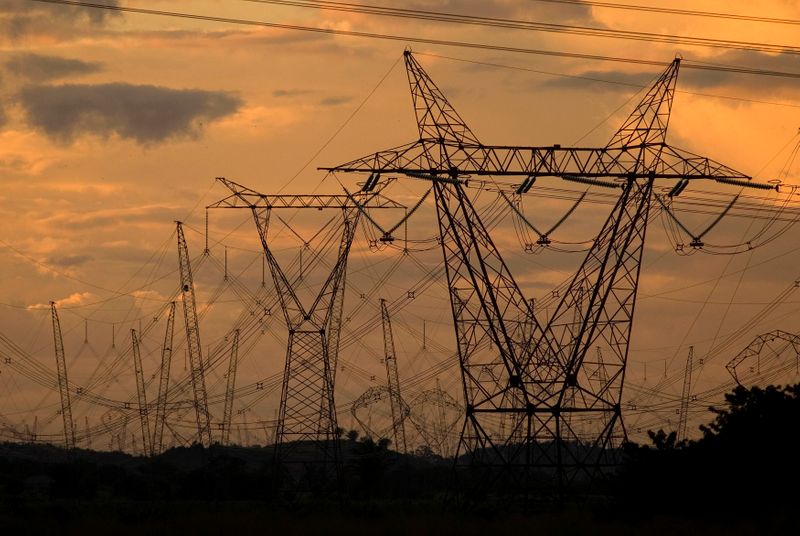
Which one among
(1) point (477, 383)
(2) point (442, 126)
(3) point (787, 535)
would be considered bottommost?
(3) point (787, 535)

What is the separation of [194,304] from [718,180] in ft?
195

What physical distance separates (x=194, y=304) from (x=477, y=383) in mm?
54596

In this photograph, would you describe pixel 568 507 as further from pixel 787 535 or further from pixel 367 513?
pixel 787 535

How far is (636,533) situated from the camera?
56.0 meters

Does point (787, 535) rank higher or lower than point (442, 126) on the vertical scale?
lower

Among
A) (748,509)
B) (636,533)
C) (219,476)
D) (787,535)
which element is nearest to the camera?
(787,535)

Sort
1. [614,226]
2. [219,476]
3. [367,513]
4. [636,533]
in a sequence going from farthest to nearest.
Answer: [219,476], [367,513], [614,226], [636,533]

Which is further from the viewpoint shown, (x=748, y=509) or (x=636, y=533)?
(x=748, y=509)

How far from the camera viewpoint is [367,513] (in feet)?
253

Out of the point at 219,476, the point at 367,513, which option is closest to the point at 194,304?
the point at 219,476

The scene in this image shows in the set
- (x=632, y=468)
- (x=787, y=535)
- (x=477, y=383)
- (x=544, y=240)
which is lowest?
(x=787, y=535)

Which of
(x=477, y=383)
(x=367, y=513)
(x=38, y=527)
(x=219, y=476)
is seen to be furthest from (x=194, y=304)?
(x=38, y=527)

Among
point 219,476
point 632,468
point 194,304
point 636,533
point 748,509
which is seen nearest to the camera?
point 636,533

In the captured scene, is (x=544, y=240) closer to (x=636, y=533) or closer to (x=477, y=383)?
(x=477, y=383)
